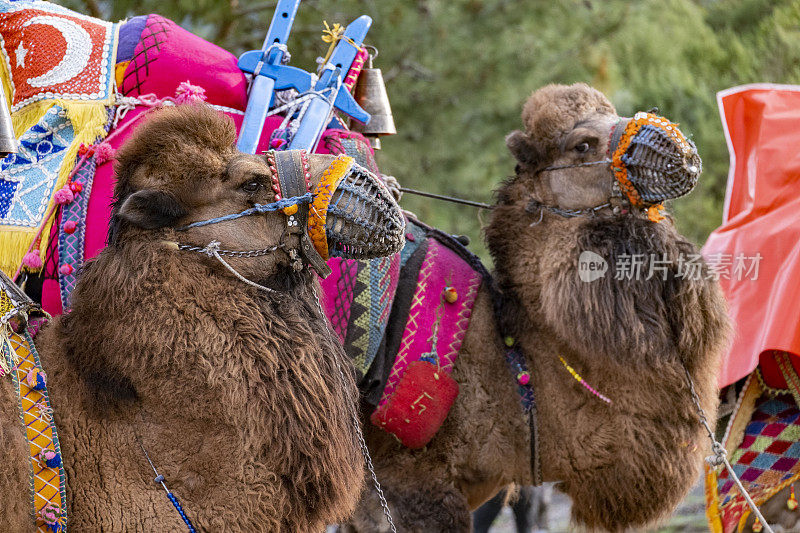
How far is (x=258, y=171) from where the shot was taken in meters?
2.32

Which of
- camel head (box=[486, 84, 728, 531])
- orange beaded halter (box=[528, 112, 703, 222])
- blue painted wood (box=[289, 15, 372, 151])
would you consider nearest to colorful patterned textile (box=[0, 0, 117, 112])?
blue painted wood (box=[289, 15, 372, 151])

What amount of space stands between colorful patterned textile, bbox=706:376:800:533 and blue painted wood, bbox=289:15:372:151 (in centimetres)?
252

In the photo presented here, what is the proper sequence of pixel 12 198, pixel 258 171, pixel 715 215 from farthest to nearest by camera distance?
1. pixel 715 215
2. pixel 12 198
3. pixel 258 171

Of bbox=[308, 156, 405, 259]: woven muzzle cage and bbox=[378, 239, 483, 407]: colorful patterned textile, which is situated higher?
bbox=[308, 156, 405, 259]: woven muzzle cage

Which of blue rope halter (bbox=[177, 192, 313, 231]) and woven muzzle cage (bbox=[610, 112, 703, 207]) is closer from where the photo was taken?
blue rope halter (bbox=[177, 192, 313, 231])

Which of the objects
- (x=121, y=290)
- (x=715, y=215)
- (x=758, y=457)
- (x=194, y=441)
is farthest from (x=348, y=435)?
(x=715, y=215)

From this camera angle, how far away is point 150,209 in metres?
2.24

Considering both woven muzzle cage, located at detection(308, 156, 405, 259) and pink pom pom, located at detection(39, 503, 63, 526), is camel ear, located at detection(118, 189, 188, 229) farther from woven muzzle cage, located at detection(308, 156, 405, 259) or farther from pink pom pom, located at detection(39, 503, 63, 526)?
pink pom pom, located at detection(39, 503, 63, 526)

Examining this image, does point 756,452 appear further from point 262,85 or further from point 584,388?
point 262,85

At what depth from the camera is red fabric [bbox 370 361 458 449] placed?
331 centimetres

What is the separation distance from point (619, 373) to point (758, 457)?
4.91 ft

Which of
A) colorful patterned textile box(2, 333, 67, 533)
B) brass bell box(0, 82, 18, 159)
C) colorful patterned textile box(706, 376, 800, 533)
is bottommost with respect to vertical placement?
colorful patterned textile box(706, 376, 800, 533)

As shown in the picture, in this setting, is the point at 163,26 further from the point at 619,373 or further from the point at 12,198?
the point at 619,373

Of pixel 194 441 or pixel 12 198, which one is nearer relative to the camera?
pixel 194 441
